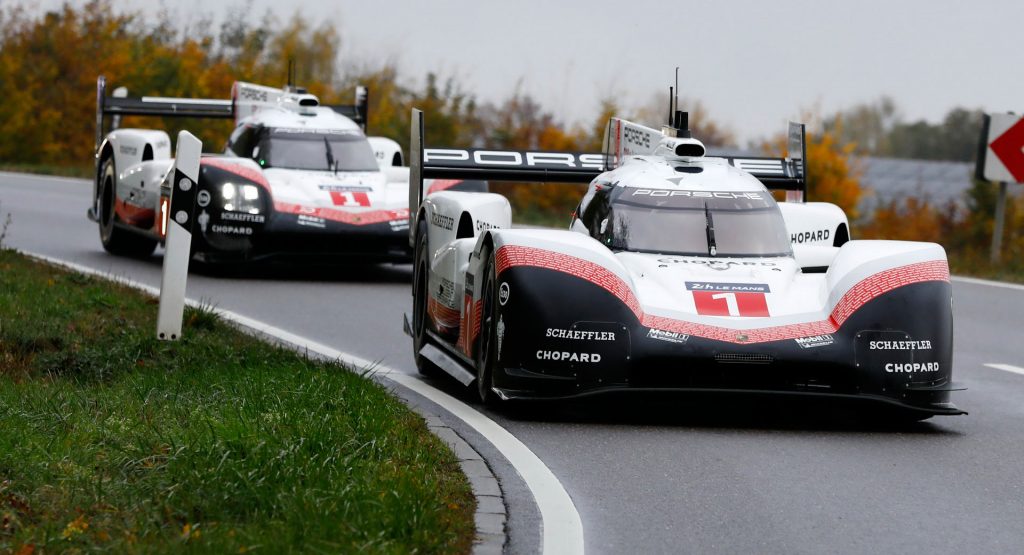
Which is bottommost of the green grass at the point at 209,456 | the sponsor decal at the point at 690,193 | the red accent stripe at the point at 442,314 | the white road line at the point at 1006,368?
the white road line at the point at 1006,368

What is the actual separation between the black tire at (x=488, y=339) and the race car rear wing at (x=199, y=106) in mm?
9896

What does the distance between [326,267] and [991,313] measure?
22.9ft

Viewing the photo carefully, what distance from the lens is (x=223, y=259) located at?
650 inches

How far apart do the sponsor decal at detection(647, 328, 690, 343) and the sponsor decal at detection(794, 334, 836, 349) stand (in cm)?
56

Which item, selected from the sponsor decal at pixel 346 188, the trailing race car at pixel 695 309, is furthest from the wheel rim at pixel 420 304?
the sponsor decal at pixel 346 188

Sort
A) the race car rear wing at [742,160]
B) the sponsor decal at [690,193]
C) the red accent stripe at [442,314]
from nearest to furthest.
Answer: the sponsor decal at [690,193] < the red accent stripe at [442,314] < the race car rear wing at [742,160]

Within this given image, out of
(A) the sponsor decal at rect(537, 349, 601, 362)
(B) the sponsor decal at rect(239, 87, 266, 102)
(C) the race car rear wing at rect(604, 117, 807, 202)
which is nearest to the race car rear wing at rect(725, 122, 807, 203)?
(C) the race car rear wing at rect(604, 117, 807, 202)

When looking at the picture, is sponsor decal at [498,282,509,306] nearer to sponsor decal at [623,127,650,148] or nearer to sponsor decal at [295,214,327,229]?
sponsor decal at [623,127,650,148]

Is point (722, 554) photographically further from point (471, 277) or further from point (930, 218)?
point (930, 218)

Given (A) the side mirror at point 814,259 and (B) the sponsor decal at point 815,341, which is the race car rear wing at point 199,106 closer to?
(A) the side mirror at point 814,259

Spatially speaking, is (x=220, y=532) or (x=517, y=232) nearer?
(x=220, y=532)

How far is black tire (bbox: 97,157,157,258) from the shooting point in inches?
733

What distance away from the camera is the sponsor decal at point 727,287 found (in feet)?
29.3

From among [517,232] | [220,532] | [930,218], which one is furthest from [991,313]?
[930,218]
